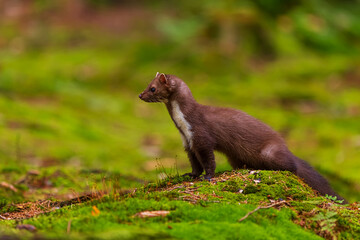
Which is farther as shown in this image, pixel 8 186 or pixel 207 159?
pixel 8 186

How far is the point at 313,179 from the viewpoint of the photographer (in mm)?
6805

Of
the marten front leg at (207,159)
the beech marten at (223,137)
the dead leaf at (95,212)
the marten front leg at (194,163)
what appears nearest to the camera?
the dead leaf at (95,212)

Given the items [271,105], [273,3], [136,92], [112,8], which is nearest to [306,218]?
[271,105]

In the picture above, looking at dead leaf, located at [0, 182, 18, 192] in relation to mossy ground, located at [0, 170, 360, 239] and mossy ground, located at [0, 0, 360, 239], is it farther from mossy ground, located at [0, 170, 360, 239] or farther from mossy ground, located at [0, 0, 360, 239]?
mossy ground, located at [0, 170, 360, 239]

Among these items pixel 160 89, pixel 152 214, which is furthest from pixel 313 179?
pixel 152 214

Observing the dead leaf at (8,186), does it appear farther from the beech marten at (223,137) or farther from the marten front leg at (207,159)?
the marten front leg at (207,159)

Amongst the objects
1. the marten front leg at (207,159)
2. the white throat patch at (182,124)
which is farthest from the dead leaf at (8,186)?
the marten front leg at (207,159)

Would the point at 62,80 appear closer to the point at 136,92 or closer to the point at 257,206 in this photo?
the point at 136,92

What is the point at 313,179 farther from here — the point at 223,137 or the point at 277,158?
the point at 223,137

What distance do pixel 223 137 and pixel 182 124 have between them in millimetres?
614

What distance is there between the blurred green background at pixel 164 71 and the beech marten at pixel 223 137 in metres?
1.67

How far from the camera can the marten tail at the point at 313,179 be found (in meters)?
6.66

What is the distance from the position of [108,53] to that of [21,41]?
6.29 m

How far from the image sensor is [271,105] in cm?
1823
